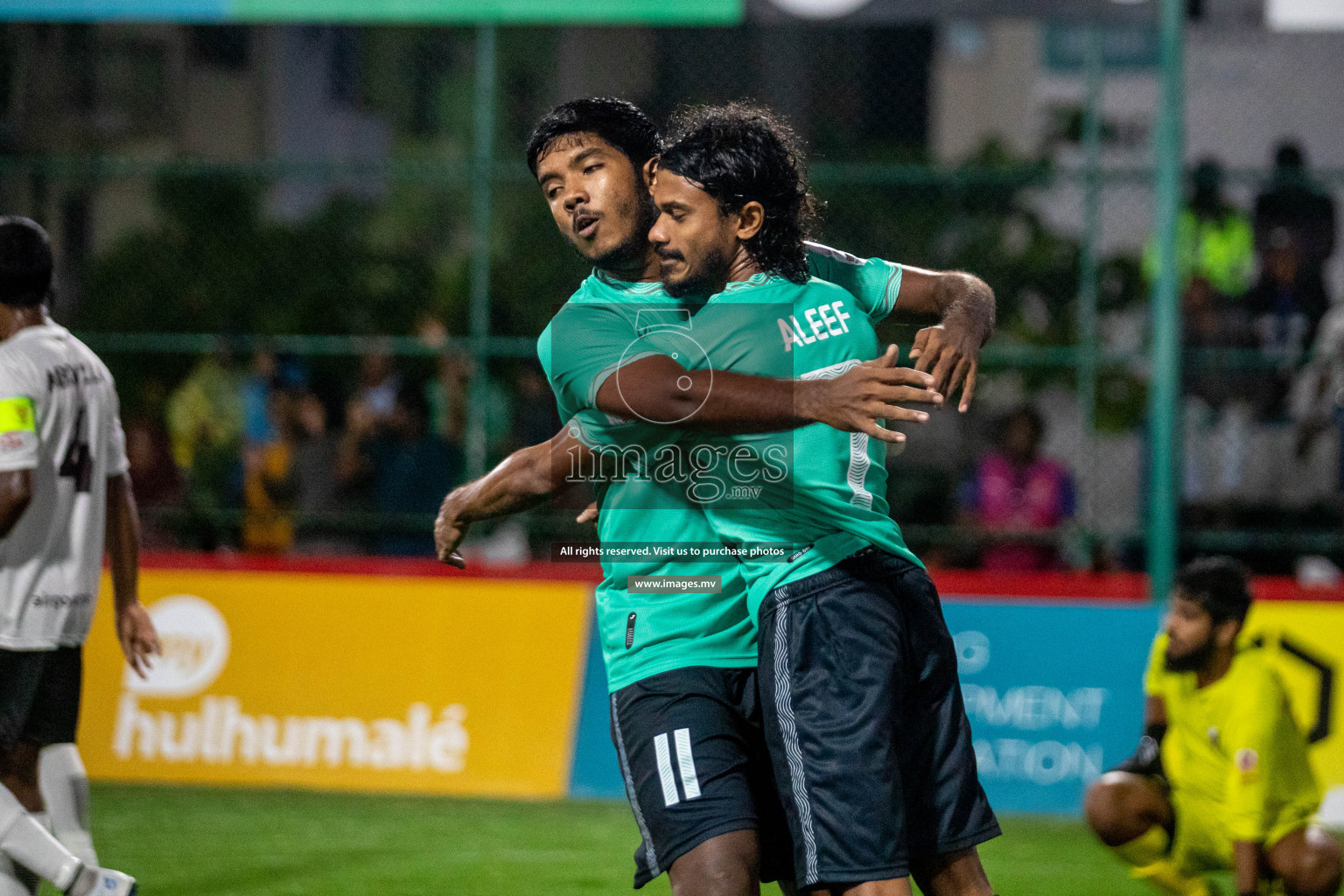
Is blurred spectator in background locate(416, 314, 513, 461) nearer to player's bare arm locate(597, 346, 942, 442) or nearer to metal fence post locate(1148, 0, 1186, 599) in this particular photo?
metal fence post locate(1148, 0, 1186, 599)

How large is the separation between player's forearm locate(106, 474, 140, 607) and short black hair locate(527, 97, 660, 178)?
6.84ft

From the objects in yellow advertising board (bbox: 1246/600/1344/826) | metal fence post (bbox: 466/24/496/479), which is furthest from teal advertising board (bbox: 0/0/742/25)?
yellow advertising board (bbox: 1246/600/1344/826)

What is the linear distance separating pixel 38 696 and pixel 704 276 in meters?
2.55

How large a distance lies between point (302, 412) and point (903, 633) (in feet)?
23.5

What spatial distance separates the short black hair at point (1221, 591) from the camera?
5.45 meters

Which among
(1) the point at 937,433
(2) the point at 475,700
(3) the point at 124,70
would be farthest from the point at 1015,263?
(3) the point at 124,70

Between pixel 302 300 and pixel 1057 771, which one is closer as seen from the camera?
pixel 1057 771

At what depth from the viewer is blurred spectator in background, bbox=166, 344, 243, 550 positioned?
982cm

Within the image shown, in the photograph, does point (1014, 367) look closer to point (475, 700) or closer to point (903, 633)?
point (475, 700)

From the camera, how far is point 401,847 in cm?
659

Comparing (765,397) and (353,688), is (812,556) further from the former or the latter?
(353,688)

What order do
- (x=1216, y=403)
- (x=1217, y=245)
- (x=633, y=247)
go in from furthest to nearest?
(x=1217, y=245) < (x=1216, y=403) < (x=633, y=247)

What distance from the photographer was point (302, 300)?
1240 cm

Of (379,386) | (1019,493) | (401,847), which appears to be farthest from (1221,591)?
(379,386)
